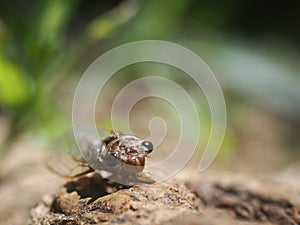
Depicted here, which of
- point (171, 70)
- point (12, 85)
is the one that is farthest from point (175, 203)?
point (171, 70)

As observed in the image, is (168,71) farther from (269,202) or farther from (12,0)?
(269,202)

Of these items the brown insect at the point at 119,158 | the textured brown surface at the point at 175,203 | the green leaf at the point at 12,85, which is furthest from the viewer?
the green leaf at the point at 12,85

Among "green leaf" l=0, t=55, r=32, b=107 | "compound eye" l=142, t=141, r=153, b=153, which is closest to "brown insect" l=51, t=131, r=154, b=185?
"compound eye" l=142, t=141, r=153, b=153

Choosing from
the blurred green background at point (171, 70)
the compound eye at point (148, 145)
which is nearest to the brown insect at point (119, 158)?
the compound eye at point (148, 145)

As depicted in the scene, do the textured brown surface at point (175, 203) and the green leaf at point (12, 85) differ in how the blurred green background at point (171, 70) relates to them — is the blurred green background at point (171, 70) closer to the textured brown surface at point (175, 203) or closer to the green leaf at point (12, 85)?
the green leaf at point (12, 85)

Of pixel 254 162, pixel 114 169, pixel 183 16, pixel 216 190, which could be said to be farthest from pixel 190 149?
pixel 183 16

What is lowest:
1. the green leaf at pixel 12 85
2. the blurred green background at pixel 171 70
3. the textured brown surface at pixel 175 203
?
the textured brown surface at pixel 175 203

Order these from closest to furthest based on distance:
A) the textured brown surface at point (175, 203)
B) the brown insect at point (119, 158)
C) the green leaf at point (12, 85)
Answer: the textured brown surface at point (175, 203)
the brown insect at point (119, 158)
the green leaf at point (12, 85)
